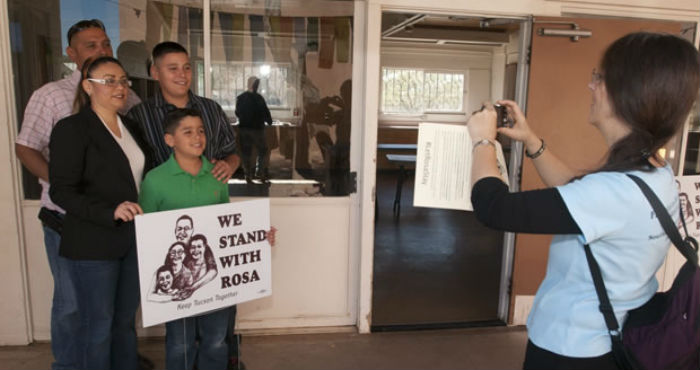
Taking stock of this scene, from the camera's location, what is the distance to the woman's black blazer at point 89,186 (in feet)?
6.36

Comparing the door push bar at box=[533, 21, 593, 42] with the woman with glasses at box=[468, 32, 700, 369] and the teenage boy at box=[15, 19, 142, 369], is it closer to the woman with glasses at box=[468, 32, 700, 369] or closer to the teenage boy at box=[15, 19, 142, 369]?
the woman with glasses at box=[468, 32, 700, 369]

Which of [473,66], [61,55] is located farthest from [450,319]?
[473,66]

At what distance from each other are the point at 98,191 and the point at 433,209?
6.09 meters

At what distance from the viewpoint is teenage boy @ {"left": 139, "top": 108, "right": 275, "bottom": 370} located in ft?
6.84

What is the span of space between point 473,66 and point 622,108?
11.3 m

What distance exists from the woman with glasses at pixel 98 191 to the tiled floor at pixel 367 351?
80 centimetres

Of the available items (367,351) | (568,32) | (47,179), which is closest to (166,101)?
(47,179)

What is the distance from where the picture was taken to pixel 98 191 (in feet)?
6.68

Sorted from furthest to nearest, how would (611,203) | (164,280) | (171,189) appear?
(171,189)
(164,280)
(611,203)

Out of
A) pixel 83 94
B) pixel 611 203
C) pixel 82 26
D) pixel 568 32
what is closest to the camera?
pixel 611 203

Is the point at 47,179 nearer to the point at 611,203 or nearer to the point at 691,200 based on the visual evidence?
the point at 611,203

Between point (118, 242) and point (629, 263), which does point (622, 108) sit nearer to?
point (629, 263)

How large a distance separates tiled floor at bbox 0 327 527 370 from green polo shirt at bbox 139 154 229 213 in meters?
1.16

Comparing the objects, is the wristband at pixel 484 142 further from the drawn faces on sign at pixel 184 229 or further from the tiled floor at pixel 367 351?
the tiled floor at pixel 367 351
